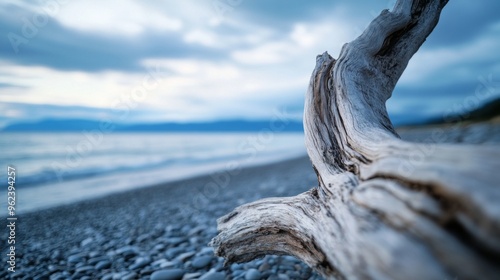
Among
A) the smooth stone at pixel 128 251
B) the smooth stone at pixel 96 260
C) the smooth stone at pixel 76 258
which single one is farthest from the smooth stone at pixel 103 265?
the smooth stone at pixel 76 258

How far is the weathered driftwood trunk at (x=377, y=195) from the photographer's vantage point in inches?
38.8

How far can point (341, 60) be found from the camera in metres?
2.57

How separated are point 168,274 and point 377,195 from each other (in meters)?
2.66

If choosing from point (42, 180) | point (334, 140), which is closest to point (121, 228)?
point (334, 140)

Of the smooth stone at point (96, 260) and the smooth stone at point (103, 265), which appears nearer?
the smooth stone at point (103, 265)

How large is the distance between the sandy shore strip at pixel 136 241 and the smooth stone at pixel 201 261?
12 mm

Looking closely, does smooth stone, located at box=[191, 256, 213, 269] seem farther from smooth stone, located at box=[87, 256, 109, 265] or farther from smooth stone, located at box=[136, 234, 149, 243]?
smooth stone, located at box=[136, 234, 149, 243]

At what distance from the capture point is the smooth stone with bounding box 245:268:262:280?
2.94 meters

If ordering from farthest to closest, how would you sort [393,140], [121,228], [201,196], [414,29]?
[201,196], [121,228], [414,29], [393,140]

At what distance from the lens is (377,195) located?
53.1 inches

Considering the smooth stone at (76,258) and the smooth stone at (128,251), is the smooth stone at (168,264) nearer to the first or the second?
the smooth stone at (128,251)

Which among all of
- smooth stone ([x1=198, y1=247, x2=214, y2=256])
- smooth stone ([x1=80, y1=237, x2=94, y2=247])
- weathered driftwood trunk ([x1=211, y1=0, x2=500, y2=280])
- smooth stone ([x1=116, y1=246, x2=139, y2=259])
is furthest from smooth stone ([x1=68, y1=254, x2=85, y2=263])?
weathered driftwood trunk ([x1=211, y1=0, x2=500, y2=280])

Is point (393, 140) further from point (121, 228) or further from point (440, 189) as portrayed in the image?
point (121, 228)

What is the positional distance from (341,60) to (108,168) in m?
15.9
